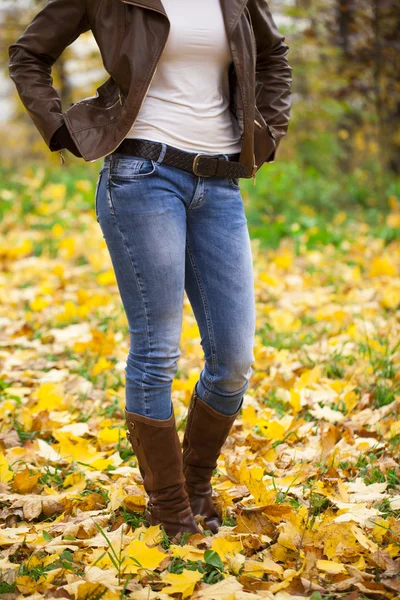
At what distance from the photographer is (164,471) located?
2406 millimetres

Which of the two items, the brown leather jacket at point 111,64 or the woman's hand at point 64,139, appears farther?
the woman's hand at point 64,139

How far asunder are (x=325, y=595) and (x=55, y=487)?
129 cm

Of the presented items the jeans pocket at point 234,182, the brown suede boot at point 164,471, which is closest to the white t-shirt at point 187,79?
the jeans pocket at point 234,182

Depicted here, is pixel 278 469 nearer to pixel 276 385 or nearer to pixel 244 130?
pixel 276 385

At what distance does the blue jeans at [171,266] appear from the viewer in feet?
7.26

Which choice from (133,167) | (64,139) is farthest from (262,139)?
(64,139)

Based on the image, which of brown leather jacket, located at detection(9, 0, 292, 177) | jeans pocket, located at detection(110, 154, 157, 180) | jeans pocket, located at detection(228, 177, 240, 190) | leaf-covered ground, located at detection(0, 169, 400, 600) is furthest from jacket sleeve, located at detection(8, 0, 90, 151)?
leaf-covered ground, located at detection(0, 169, 400, 600)

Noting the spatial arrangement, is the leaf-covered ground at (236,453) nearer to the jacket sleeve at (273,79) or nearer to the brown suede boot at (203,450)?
the brown suede boot at (203,450)

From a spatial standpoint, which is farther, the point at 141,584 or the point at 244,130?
the point at 244,130

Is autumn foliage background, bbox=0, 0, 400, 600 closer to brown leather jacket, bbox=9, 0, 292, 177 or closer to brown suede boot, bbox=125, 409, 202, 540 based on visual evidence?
brown suede boot, bbox=125, 409, 202, 540

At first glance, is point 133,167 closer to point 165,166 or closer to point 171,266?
point 165,166

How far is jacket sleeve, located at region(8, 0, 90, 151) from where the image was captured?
2.26 m

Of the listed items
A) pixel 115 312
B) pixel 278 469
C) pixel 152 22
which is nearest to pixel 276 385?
pixel 278 469

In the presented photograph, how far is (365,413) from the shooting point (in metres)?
3.40
